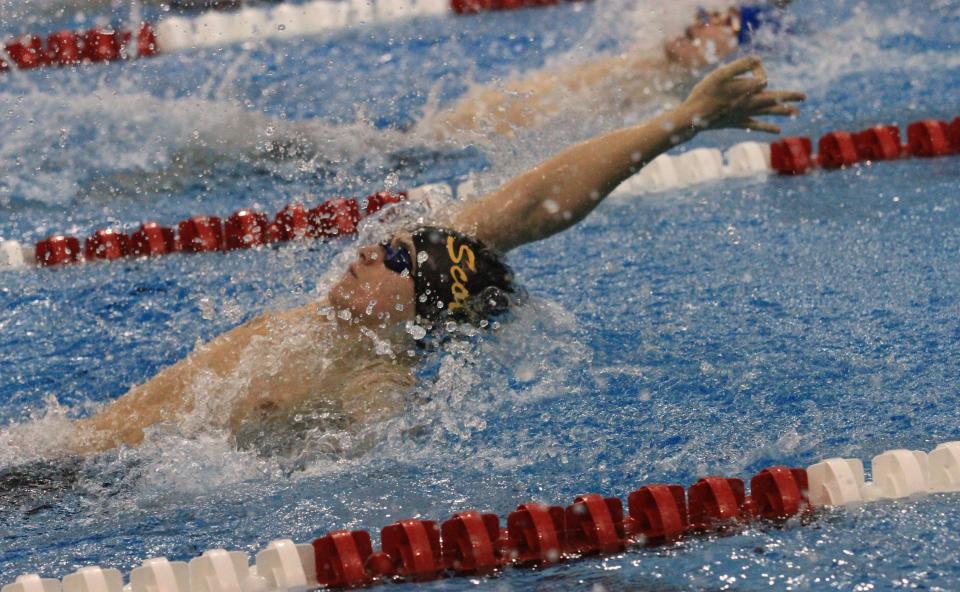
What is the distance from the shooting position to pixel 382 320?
9.72 ft

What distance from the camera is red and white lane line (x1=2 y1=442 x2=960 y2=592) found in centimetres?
222

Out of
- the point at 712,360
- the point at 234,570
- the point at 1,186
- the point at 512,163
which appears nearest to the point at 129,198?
the point at 1,186

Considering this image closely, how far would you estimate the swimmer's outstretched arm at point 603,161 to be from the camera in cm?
279

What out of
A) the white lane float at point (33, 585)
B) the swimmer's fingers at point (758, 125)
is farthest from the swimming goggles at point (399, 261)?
the white lane float at point (33, 585)

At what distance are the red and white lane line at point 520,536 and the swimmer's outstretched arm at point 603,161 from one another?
2.58 feet

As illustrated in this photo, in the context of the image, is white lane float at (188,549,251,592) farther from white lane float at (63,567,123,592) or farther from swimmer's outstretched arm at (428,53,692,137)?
swimmer's outstretched arm at (428,53,692,137)

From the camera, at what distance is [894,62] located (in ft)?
20.3

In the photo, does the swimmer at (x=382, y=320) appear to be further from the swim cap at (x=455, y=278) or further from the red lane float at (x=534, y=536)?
the red lane float at (x=534, y=536)

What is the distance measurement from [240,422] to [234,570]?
740mm

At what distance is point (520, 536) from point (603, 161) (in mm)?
1022

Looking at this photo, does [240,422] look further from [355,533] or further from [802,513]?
[802,513]

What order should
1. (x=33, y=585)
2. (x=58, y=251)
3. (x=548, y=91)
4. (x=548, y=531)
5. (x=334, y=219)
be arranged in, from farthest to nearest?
(x=548, y=91) → (x=334, y=219) → (x=58, y=251) → (x=548, y=531) → (x=33, y=585)

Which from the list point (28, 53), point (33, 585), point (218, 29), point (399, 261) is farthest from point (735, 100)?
point (218, 29)

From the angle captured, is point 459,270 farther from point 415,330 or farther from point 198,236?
point 198,236
